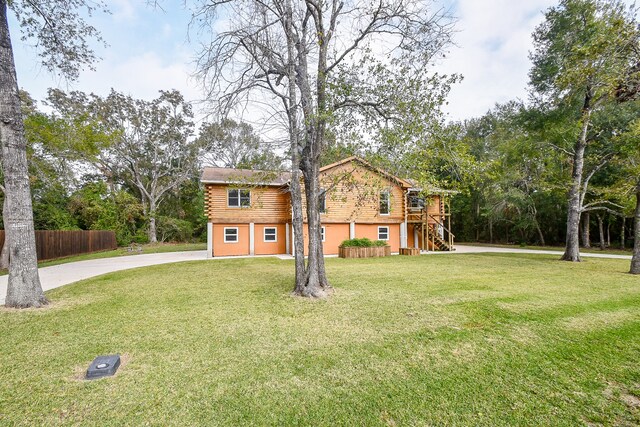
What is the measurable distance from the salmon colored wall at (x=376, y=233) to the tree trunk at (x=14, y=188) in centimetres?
1408

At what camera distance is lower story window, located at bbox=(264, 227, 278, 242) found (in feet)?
55.4

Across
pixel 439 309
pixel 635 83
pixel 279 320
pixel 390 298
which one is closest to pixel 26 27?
pixel 279 320

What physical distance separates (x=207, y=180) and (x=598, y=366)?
602 inches

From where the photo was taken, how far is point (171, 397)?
279 centimetres

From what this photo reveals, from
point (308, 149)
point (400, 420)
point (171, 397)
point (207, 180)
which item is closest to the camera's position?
point (400, 420)

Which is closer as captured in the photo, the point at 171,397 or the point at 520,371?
the point at 171,397

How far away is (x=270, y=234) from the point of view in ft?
55.7

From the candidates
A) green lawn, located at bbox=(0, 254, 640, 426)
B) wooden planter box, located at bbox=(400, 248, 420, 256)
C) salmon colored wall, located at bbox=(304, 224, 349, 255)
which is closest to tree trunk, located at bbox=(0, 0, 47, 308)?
green lawn, located at bbox=(0, 254, 640, 426)

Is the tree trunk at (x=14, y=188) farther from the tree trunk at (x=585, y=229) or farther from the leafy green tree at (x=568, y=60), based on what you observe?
the tree trunk at (x=585, y=229)

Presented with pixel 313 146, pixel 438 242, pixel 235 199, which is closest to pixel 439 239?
pixel 438 242

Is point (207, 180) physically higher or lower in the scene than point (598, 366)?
higher

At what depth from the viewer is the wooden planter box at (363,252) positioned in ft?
48.4

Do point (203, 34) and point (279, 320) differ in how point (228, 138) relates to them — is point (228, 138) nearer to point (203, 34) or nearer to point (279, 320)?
point (203, 34)

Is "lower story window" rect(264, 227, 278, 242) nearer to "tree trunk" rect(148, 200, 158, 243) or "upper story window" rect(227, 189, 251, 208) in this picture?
"upper story window" rect(227, 189, 251, 208)
